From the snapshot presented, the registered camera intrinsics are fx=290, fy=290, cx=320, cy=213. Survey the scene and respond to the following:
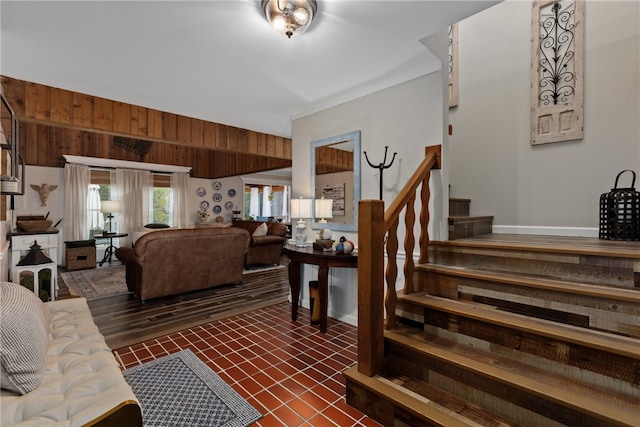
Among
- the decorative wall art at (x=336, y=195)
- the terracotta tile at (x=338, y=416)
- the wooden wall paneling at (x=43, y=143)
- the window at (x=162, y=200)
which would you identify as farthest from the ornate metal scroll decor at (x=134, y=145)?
the terracotta tile at (x=338, y=416)

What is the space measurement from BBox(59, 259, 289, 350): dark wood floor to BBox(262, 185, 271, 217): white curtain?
238 inches

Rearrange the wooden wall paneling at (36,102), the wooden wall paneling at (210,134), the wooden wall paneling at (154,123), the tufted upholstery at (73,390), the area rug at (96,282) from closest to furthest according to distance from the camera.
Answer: the tufted upholstery at (73,390) < the wooden wall paneling at (36,102) < the wooden wall paneling at (154,123) < the wooden wall paneling at (210,134) < the area rug at (96,282)

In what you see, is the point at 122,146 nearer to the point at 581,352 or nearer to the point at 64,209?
the point at 64,209

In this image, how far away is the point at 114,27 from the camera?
1910 mm

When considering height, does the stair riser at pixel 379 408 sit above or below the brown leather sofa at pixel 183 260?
below

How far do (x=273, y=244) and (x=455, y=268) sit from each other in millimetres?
4273

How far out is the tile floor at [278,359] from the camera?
1701 mm

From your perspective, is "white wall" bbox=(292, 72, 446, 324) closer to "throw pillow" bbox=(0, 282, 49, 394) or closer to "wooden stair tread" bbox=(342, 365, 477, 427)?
"wooden stair tread" bbox=(342, 365, 477, 427)

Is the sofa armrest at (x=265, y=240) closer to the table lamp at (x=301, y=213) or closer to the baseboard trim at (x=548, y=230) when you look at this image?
the table lamp at (x=301, y=213)

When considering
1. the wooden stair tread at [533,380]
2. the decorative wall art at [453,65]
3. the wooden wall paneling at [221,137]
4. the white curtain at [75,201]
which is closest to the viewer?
the wooden stair tread at [533,380]

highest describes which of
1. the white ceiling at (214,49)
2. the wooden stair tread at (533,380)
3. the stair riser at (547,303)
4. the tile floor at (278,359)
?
the white ceiling at (214,49)

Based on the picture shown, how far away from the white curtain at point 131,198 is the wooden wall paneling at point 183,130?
4707 millimetres

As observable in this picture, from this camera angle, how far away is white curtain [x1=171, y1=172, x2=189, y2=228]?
314 inches

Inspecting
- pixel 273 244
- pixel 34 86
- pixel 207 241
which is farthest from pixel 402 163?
pixel 273 244
